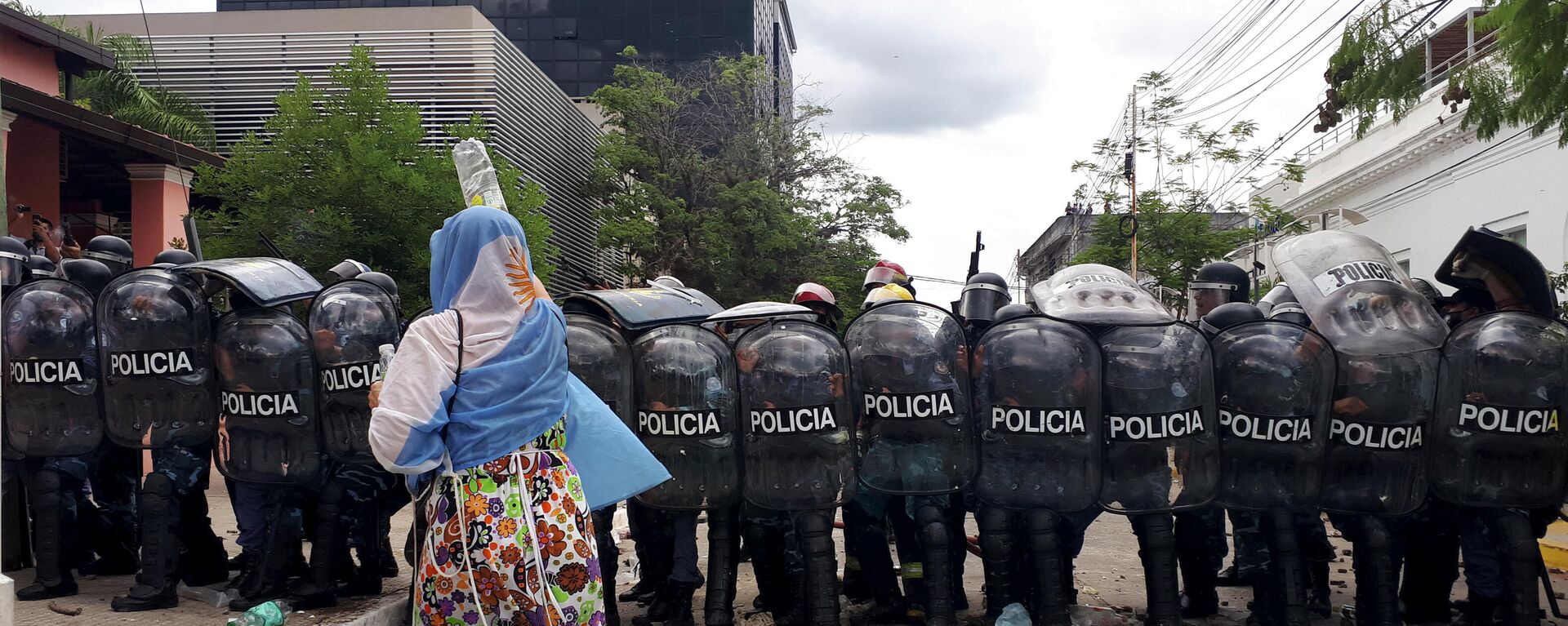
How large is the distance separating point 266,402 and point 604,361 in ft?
5.50

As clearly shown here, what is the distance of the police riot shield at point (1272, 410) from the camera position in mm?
5297

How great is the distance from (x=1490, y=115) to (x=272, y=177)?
39.6 ft

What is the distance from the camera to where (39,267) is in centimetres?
631

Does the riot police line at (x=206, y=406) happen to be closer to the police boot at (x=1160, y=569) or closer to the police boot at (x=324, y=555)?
the police boot at (x=324, y=555)

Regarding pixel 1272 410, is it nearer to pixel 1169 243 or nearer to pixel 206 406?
pixel 206 406

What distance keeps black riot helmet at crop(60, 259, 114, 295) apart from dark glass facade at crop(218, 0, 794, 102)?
40734mm

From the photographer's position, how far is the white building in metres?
15.4

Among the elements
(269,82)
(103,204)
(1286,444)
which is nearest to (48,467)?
(1286,444)

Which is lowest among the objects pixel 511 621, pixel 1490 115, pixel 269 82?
pixel 511 621

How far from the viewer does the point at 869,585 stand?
5949 mm

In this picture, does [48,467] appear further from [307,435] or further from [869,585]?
[869,585]

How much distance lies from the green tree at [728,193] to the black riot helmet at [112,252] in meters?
18.6

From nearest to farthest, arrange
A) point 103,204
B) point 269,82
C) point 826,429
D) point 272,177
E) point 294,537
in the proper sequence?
point 826,429 → point 294,537 → point 272,177 → point 103,204 → point 269,82

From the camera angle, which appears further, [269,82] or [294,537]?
[269,82]
